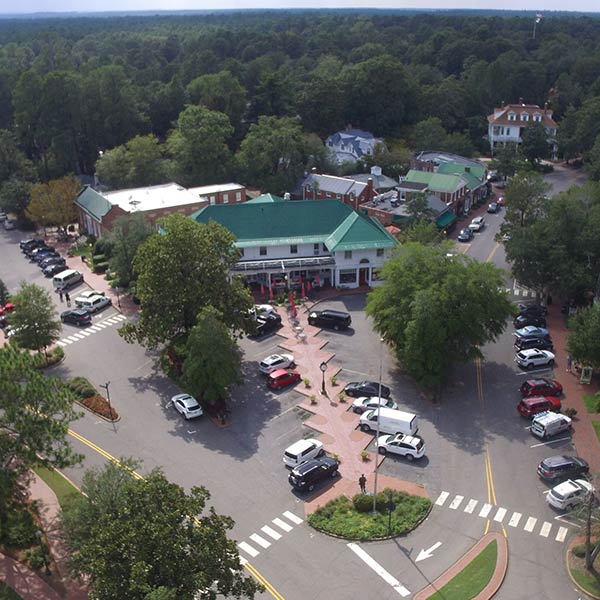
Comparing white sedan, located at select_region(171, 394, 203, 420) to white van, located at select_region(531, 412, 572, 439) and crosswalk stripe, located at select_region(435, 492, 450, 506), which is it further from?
white van, located at select_region(531, 412, 572, 439)

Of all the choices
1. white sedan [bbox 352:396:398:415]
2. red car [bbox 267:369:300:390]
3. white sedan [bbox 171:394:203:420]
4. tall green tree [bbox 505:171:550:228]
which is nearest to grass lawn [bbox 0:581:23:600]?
white sedan [bbox 171:394:203:420]

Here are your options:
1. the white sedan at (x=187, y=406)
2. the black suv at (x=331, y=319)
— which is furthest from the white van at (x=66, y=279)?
the white sedan at (x=187, y=406)

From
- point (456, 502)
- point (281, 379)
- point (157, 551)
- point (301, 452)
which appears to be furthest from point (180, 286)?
point (157, 551)

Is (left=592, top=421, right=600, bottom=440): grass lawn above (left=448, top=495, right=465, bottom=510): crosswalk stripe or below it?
below

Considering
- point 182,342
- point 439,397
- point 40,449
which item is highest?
point 40,449

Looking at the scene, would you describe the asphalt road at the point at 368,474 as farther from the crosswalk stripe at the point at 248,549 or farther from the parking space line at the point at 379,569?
the crosswalk stripe at the point at 248,549

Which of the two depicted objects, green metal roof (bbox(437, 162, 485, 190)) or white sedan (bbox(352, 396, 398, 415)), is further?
green metal roof (bbox(437, 162, 485, 190))

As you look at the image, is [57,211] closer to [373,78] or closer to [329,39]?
[373,78]

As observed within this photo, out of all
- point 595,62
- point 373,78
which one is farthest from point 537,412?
point 595,62
